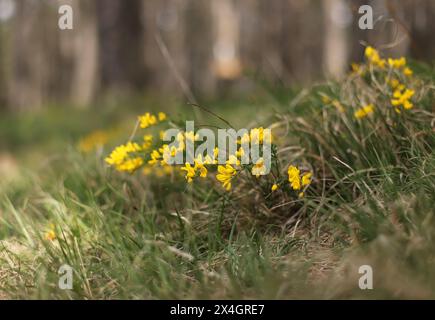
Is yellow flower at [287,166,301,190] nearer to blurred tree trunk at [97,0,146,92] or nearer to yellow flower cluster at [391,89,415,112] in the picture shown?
yellow flower cluster at [391,89,415,112]

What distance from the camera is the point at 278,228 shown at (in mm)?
2154

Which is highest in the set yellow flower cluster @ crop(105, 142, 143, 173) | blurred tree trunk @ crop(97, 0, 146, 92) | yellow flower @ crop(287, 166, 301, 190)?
blurred tree trunk @ crop(97, 0, 146, 92)

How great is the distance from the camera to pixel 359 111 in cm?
226

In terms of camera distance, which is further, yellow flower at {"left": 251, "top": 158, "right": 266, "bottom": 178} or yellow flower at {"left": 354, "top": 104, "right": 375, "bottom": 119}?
yellow flower at {"left": 354, "top": 104, "right": 375, "bottom": 119}

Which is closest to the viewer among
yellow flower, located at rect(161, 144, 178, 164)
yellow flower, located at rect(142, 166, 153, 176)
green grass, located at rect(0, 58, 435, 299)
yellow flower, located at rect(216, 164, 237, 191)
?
green grass, located at rect(0, 58, 435, 299)

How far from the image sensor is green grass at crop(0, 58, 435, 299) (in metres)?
1.59

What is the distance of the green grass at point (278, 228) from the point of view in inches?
62.7

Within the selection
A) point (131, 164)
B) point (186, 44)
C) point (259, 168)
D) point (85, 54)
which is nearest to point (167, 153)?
point (131, 164)

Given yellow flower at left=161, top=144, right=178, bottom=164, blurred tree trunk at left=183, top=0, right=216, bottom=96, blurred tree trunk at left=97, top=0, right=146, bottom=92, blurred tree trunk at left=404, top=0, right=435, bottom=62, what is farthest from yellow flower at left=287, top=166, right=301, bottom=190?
blurred tree trunk at left=183, top=0, right=216, bottom=96

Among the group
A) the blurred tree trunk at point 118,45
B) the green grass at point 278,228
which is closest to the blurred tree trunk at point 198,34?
the blurred tree trunk at point 118,45

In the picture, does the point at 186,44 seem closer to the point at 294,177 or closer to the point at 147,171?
the point at 147,171

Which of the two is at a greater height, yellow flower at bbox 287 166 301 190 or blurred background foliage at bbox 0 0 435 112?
blurred background foliage at bbox 0 0 435 112

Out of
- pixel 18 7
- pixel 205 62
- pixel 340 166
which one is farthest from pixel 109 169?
pixel 205 62
